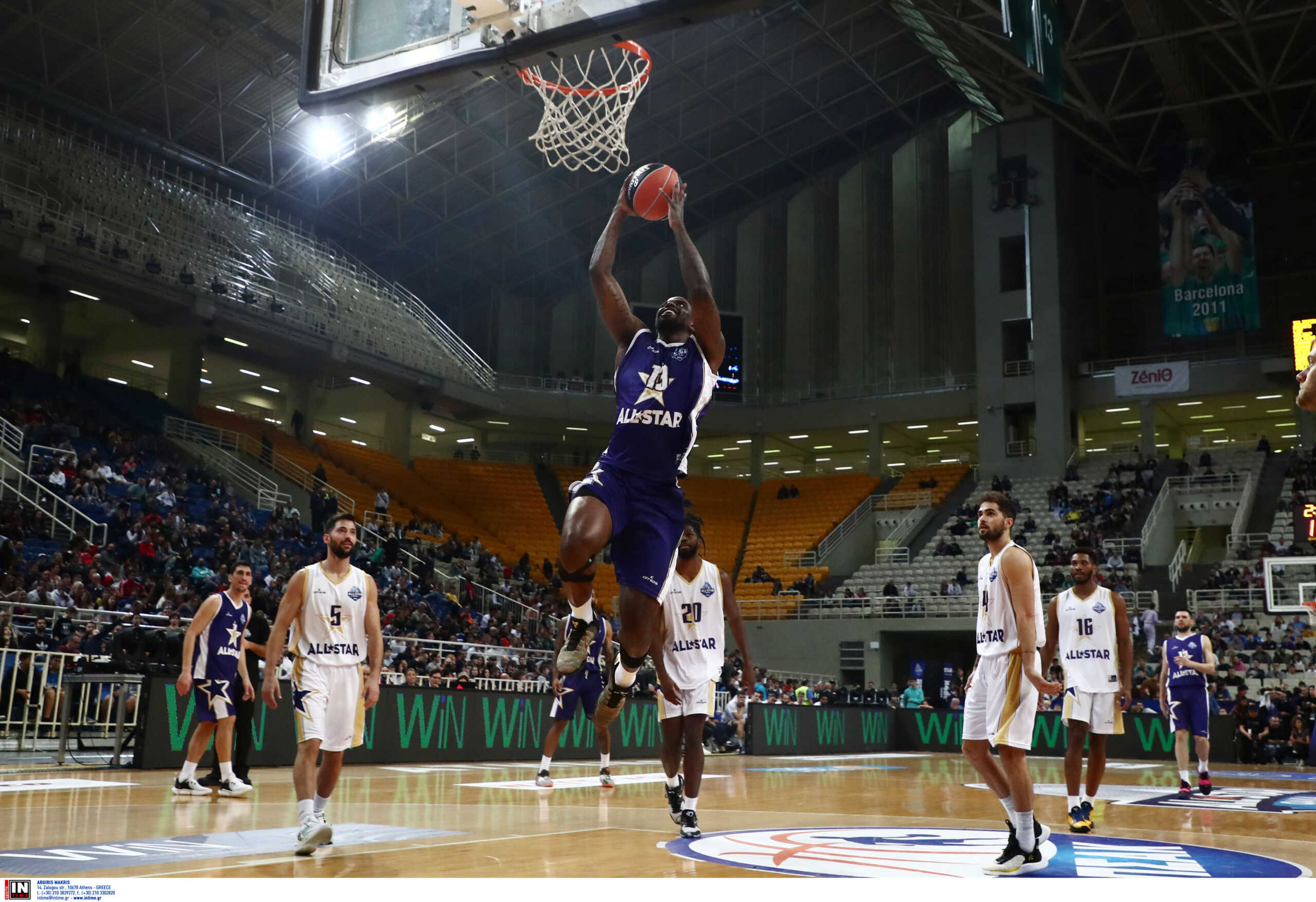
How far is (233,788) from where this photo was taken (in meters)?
9.66

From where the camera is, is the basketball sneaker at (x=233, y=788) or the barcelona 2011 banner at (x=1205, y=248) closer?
the basketball sneaker at (x=233, y=788)

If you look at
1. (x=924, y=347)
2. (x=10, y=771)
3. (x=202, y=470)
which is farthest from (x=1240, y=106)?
(x=10, y=771)

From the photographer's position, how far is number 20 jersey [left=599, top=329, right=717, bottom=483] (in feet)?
18.4

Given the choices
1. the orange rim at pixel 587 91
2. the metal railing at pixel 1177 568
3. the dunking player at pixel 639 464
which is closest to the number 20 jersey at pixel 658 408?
the dunking player at pixel 639 464

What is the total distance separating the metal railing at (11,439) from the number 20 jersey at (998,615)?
2084cm

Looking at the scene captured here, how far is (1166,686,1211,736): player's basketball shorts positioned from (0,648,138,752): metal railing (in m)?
11.4

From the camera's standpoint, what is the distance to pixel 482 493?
3750 cm

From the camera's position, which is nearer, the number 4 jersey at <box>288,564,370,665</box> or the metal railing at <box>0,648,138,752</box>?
the number 4 jersey at <box>288,564,370,665</box>

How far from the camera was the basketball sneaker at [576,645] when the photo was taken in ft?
17.6

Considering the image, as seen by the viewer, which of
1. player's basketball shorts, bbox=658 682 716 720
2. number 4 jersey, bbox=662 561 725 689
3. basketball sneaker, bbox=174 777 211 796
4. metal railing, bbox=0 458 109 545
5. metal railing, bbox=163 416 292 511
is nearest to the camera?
player's basketball shorts, bbox=658 682 716 720

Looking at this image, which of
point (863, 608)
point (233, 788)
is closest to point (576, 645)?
point (233, 788)

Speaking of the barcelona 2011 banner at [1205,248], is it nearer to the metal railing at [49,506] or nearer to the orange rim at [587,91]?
the orange rim at [587,91]

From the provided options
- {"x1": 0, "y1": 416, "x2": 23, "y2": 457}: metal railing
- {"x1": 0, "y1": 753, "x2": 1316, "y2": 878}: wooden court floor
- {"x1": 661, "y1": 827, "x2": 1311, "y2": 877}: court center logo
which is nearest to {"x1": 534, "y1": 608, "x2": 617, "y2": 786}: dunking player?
{"x1": 0, "y1": 753, "x2": 1316, "y2": 878}: wooden court floor

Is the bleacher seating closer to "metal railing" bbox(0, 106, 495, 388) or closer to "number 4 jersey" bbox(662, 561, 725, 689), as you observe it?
"metal railing" bbox(0, 106, 495, 388)
